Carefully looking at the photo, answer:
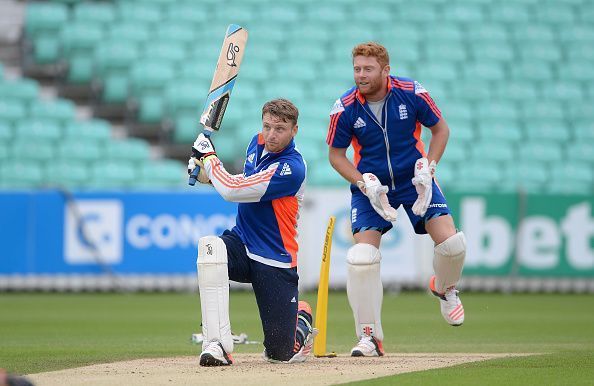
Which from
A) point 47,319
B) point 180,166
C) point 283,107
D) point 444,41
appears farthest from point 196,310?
point 444,41

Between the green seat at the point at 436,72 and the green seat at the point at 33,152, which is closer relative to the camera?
the green seat at the point at 33,152

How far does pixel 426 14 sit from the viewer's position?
1980 cm

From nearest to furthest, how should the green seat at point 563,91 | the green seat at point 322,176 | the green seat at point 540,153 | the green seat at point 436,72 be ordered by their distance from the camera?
1. the green seat at point 322,176
2. the green seat at point 540,153
3. the green seat at point 436,72
4. the green seat at point 563,91

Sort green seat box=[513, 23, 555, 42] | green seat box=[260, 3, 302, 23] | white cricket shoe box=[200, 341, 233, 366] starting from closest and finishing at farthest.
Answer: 1. white cricket shoe box=[200, 341, 233, 366]
2. green seat box=[260, 3, 302, 23]
3. green seat box=[513, 23, 555, 42]

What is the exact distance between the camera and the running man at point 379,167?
7598mm

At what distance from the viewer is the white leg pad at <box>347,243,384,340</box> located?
7785 millimetres

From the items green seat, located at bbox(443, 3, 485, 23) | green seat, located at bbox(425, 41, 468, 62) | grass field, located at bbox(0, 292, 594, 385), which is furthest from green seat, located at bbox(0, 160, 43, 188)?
green seat, located at bbox(443, 3, 485, 23)

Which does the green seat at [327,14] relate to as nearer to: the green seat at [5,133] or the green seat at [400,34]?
the green seat at [400,34]

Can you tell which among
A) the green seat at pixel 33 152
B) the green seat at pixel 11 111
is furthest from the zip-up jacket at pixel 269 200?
the green seat at pixel 11 111

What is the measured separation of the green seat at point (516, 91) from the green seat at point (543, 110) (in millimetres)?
151

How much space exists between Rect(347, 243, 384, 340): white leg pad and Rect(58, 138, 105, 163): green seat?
30.5 ft

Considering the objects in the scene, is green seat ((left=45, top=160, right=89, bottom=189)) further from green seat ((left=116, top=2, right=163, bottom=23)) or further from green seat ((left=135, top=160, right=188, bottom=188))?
green seat ((left=116, top=2, right=163, bottom=23))

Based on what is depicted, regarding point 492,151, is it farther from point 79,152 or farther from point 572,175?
point 79,152

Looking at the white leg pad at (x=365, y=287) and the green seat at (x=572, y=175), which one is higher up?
the green seat at (x=572, y=175)
